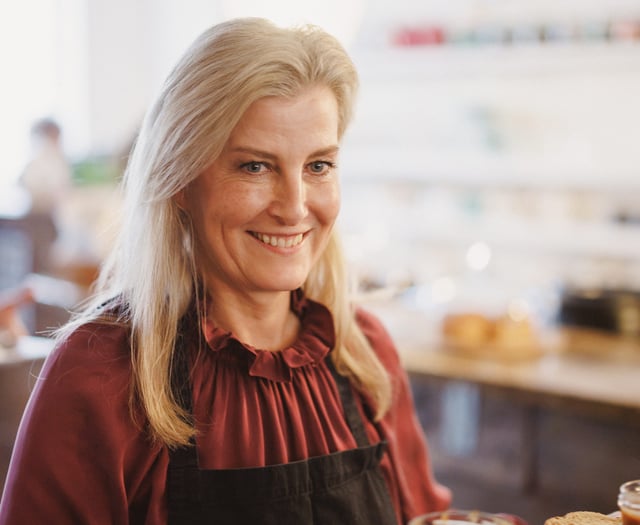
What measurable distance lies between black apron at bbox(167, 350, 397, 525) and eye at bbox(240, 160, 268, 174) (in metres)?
0.35

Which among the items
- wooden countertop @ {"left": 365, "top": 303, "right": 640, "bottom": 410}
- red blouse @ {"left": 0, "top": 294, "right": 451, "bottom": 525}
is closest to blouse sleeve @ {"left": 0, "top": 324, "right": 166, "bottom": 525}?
red blouse @ {"left": 0, "top": 294, "right": 451, "bottom": 525}

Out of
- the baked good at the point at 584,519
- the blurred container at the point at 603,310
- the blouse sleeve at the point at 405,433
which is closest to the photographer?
the baked good at the point at 584,519

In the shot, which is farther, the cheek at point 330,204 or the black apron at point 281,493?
the cheek at point 330,204

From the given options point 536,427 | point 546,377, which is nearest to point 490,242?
point 536,427

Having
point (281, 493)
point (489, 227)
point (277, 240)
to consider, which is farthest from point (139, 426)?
point (489, 227)

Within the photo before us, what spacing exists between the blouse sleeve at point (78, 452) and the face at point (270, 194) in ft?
0.87

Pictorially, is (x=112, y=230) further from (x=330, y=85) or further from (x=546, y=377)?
(x=546, y=377)

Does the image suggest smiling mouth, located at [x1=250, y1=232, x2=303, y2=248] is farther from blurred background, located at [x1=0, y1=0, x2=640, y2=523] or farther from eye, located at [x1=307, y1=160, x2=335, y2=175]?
blurred background, located at [x1=0, y1=0, x2=640, y2=523]

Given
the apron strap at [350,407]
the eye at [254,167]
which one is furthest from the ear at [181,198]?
the apron strap at [350,407]

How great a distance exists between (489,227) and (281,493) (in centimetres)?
431

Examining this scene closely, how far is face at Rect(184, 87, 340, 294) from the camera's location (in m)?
1.41

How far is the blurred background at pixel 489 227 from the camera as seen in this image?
3266mm

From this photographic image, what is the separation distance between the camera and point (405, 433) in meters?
1.80

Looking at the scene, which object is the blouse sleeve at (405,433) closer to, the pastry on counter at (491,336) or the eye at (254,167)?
the eye at (254,167)
